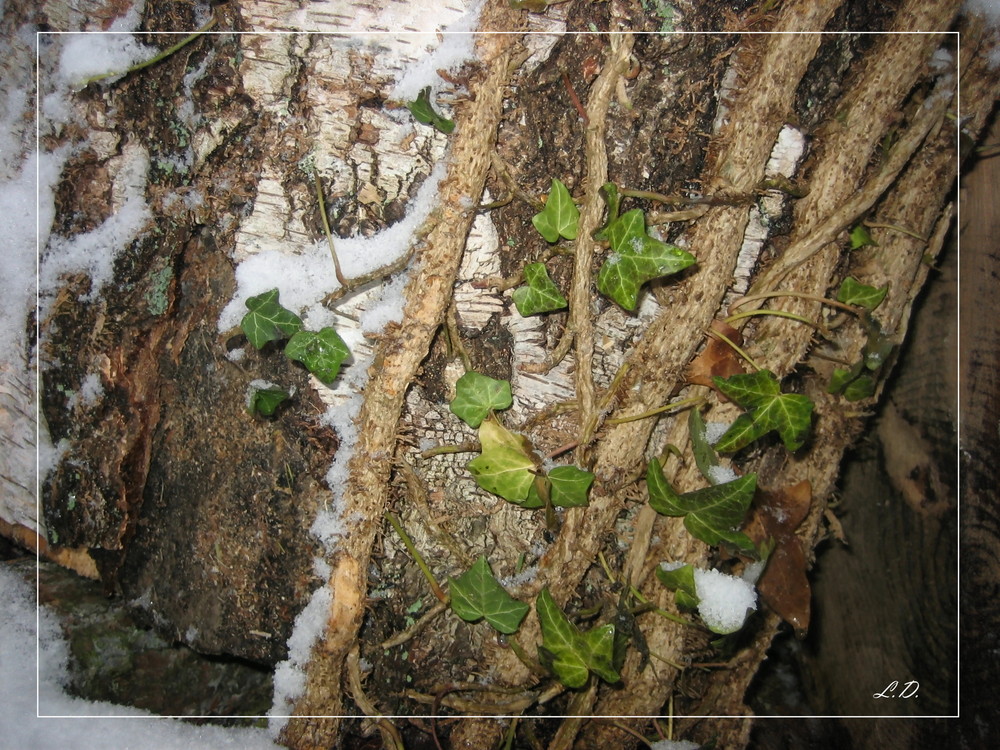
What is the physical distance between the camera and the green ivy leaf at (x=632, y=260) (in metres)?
0.96

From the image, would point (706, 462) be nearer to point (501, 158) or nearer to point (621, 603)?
point (621, 603)

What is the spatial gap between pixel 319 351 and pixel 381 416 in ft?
0.51

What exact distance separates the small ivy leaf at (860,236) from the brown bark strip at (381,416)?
0.72 meters

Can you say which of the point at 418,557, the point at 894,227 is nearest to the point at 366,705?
the point at 418,557

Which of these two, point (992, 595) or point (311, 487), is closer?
point (311, 487)

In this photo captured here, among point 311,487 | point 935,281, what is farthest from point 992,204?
point 311,487

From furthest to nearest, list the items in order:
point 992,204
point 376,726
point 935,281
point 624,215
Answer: point 935,281 → point 992,204 → point 376,726 → point 624,215

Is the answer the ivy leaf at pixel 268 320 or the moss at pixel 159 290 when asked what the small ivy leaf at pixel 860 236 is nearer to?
the ivy leaf at pixel 268 320

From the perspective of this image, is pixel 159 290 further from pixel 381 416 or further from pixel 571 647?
pixel 571 647

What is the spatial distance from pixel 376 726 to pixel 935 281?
1522mm

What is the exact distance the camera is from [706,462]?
3.47ft

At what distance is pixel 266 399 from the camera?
1.04m

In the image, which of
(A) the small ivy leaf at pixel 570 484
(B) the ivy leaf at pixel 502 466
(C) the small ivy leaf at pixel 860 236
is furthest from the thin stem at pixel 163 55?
(C) the small ivy leaf at pixel 860 236
